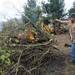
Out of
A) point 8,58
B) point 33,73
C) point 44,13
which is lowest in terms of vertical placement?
point 33,73

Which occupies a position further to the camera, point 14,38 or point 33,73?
point 14,38

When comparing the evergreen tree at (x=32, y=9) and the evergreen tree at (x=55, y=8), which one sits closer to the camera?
the evergreen tree at (x=32, y=9)

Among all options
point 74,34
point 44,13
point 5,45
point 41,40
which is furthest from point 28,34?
point 44,13

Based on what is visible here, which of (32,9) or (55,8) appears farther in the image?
(55,8)

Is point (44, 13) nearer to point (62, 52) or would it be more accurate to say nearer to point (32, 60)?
point (62, 52)

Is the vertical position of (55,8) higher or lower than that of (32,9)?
higher

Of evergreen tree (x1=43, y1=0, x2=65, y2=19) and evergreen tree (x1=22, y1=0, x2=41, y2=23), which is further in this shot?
evergreen tree (x1=43, y1=0, x2=65, y2=19)

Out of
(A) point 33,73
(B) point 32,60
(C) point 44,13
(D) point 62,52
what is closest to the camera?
(A) point 33,73

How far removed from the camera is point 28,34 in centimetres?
653

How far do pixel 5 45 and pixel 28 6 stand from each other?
28.1 feet

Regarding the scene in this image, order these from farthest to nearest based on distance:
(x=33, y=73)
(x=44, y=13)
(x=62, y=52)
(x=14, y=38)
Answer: (x=44, y=13)
(x=62, y=52)
(x=14, y=38)
(x=33, y=73)

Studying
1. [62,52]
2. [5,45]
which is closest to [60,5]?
[62,52]

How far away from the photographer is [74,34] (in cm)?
648

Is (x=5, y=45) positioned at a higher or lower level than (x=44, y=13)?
lower
